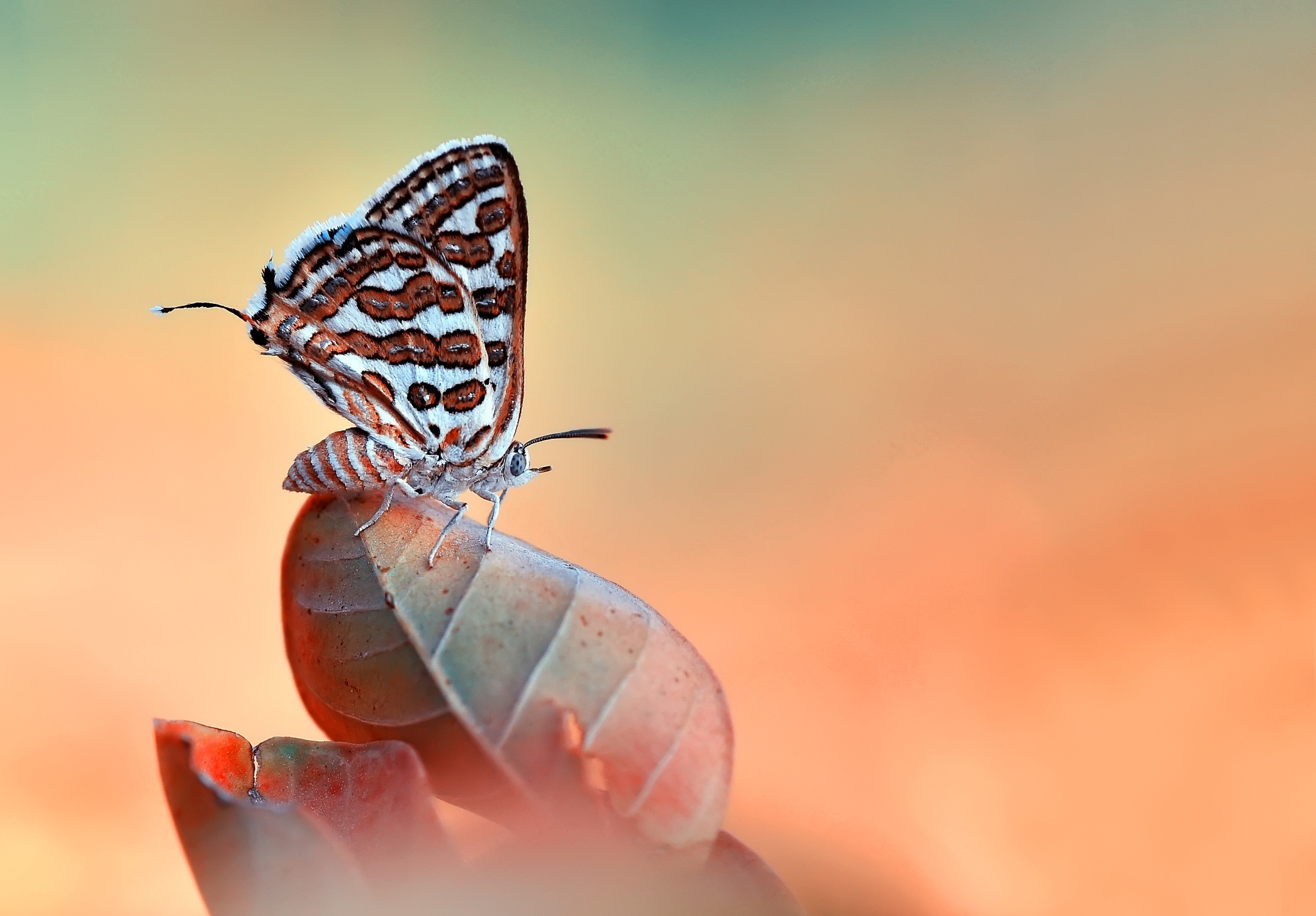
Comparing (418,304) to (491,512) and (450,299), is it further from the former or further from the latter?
(491,512)

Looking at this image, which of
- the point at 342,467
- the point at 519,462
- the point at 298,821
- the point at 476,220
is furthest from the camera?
the point at 519,462

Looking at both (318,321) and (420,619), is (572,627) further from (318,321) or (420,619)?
(318,321)

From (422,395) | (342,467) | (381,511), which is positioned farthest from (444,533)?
(422,395)

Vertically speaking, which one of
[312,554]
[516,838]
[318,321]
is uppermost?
[318,321]

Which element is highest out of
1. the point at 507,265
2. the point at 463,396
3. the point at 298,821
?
the point at 507,265

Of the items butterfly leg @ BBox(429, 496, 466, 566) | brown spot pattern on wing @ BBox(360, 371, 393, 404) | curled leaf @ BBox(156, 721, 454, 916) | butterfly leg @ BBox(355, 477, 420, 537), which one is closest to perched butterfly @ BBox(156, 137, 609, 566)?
brown spot pattern on wing @ BBox(360, 371, 393, 404)

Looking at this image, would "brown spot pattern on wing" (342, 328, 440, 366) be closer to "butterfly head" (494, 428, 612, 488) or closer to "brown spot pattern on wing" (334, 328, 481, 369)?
"brown spot pattern on wing" (334, 328, 481, 369)

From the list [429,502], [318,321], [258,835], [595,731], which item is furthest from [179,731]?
[318,321]
